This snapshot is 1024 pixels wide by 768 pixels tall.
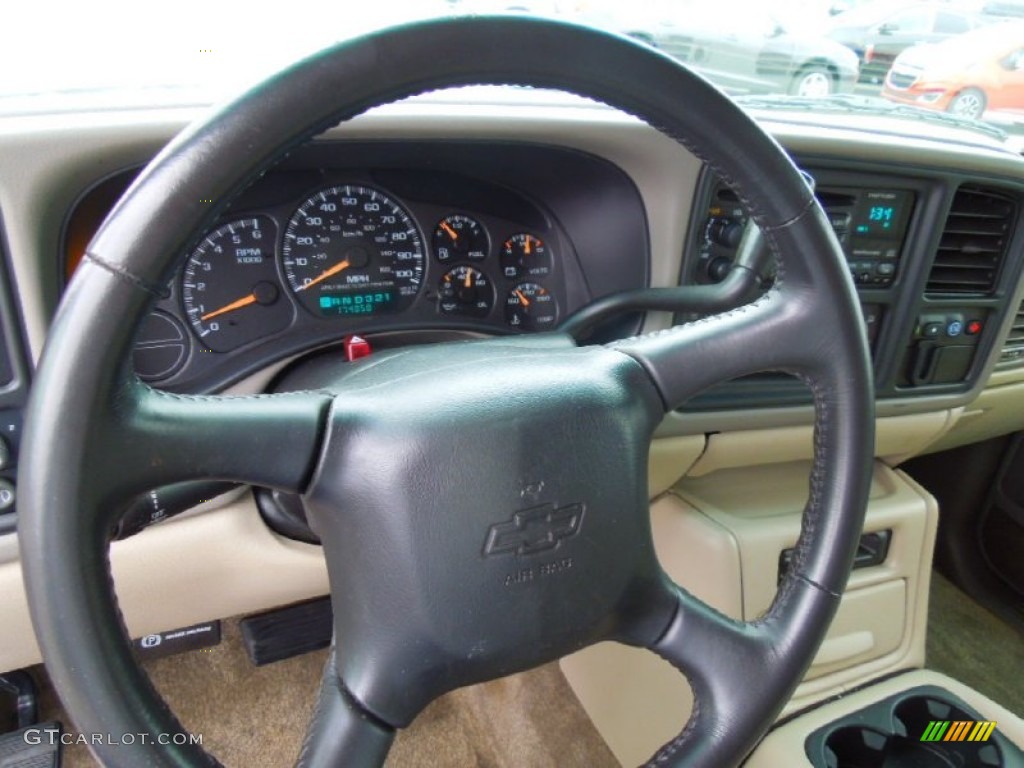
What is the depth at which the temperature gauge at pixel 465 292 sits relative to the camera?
109 cm

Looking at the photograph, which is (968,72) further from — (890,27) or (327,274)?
(327,274)

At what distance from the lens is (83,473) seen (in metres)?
0.48

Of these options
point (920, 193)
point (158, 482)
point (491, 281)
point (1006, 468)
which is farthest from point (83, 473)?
point (1006, 468)

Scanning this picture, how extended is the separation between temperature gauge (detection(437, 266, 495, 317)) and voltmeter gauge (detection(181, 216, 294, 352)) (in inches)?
8.3

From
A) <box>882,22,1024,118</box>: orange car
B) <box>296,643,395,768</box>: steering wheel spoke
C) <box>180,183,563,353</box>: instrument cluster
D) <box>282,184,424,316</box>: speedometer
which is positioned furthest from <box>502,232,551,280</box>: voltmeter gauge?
<box>882,22,1024,118</box>: orange car

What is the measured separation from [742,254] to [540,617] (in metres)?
0.56

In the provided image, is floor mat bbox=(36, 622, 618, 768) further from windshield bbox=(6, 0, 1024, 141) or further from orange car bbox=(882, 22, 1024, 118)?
orange car bbox=(882, 22, 1024, 118)

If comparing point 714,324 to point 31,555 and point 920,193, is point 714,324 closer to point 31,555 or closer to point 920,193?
point 31,555

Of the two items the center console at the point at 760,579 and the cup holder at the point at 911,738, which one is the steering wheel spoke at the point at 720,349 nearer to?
the center console at the point at 760,579

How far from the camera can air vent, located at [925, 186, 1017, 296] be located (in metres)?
1.36

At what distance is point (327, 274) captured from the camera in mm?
1006

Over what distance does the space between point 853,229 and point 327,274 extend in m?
0.83

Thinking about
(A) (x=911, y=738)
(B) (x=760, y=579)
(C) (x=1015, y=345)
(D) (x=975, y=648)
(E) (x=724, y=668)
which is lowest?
(D) (x=975, y=648)

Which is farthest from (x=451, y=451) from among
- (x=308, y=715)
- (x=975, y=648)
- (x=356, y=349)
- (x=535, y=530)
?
(x=975, y=648)
